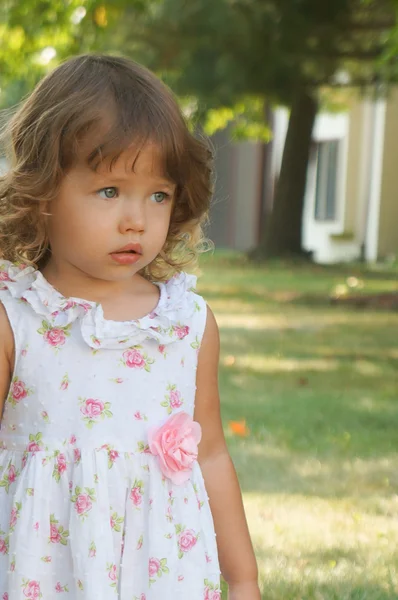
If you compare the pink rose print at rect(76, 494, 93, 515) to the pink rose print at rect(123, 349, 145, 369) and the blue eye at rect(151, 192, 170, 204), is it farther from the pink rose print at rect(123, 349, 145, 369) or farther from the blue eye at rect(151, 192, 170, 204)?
the blue eye at rect(151, 192, 170, 204)

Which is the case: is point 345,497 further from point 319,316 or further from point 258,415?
point 319,316

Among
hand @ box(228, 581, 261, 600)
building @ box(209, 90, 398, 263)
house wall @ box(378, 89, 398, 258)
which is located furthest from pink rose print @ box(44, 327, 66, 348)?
house wall @ box(378, 89, 398, 258)

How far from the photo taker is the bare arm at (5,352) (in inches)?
89.3

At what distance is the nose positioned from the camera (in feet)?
7.30

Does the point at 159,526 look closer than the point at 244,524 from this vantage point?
Yes

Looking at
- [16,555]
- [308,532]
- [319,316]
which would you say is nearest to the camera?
[16,555]

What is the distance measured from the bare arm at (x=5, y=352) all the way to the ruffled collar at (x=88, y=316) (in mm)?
61

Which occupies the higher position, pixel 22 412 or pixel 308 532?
pixel 22 412

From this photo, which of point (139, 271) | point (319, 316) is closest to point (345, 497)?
point (139, 271)

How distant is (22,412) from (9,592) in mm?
338

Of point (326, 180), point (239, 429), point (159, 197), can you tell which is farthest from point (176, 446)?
point (326, 180)

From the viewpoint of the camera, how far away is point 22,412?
227cm

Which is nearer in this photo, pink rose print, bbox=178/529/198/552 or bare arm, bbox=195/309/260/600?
pink rose print, bbox=178/529/198/552

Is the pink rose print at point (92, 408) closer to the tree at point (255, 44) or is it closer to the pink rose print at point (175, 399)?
the pink rose print at point (175, 399)
